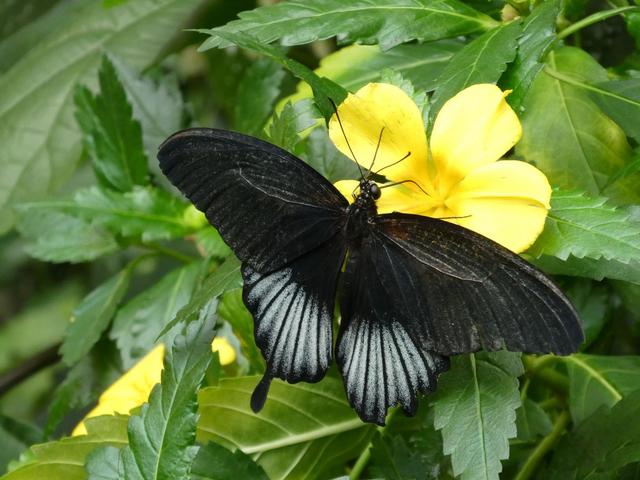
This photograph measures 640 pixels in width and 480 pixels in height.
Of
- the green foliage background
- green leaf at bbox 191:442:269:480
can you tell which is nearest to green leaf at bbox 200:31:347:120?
the green foliage background

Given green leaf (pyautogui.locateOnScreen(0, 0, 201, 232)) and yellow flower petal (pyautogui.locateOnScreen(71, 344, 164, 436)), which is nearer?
yellow flower petal (pyautogui.locateOnScreen(71, 344, 164, 436))

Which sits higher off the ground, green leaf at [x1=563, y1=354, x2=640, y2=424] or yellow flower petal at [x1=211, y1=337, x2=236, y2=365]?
yellow flower petal at [x1=211, y1=337, x2=236, y2=365]

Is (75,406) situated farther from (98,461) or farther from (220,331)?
(98,461)

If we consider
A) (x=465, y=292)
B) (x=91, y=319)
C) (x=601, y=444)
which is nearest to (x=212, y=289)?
(x=465, y=292)

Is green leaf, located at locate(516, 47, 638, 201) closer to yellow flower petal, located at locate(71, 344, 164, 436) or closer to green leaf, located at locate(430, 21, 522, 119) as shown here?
green leaf, located at locate(430, 21, 522, 119)

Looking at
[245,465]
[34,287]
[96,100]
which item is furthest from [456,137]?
[34,287]
